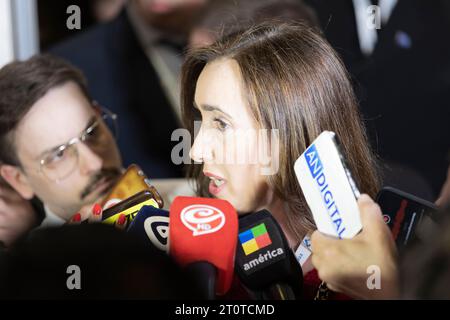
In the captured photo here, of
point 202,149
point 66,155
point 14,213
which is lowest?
point 14,213

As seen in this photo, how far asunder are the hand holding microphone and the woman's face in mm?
182

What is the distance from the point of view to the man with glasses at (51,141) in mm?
1233

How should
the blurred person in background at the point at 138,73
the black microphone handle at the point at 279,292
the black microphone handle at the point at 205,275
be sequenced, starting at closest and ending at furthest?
the black microphone handle at the point at 205,275, the black microphone handle at the point at 279,292, the blurred person in background at the point at 138,73

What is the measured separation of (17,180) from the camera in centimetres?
130

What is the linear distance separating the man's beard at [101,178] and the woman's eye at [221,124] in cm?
36

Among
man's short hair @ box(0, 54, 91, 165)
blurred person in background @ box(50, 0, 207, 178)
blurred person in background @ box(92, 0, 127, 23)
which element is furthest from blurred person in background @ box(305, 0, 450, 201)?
man's short hair @ box(0, 54, 91, 165)

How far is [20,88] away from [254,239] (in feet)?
1.92

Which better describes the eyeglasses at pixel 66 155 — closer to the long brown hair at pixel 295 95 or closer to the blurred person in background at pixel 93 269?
the long brown hair at pixel 295 95

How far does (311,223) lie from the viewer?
3.33ft

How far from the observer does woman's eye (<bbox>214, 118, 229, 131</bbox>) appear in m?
1.00

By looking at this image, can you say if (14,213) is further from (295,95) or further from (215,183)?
(295,95)

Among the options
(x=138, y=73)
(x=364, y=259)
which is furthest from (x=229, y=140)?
(x=138, y=73)

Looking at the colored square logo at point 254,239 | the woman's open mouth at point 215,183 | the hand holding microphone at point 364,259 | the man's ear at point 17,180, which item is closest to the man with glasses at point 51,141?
the man's ear at point 17,180

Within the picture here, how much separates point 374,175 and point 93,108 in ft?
1.93
